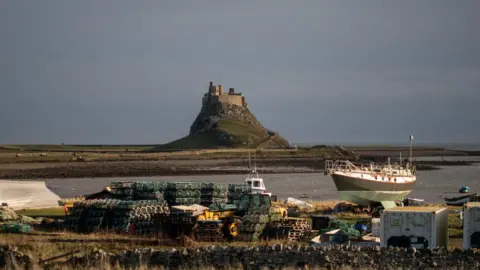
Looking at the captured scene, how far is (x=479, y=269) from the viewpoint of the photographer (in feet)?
53.4

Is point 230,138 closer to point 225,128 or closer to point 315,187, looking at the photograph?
point 225,128

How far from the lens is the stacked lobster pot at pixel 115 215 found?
25.3m

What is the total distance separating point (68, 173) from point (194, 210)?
216 feet

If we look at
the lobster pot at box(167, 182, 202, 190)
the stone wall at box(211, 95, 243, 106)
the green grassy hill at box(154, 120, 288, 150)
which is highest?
the stone wall at box(211, 95, 243, 106)

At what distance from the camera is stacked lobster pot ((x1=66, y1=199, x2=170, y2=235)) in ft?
82.9

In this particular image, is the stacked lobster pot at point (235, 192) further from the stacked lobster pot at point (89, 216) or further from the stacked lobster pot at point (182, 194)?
the stacked lobster pot at point (89, 216)

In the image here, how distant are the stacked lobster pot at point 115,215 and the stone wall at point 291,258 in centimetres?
612

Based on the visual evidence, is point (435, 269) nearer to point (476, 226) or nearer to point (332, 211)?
point (476, 226)

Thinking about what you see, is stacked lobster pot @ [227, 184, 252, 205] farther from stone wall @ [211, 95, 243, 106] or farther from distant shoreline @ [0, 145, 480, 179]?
stone wall @ [211, 95, 243, 106]

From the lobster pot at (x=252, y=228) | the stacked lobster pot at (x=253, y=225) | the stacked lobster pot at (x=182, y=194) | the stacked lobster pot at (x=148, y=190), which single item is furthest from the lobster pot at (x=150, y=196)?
the lobster pot at (x=252, y=228)

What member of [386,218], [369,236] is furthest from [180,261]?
[369,236]

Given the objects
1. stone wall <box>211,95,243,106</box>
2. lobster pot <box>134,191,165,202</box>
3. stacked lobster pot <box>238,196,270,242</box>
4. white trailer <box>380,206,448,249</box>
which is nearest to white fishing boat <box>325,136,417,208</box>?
lobster pot <box>134,191,165,202</box>

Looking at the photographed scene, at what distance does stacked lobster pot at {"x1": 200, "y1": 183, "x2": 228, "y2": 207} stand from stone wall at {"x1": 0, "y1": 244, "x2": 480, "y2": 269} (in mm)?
12424

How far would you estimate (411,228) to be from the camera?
65.4 feet
